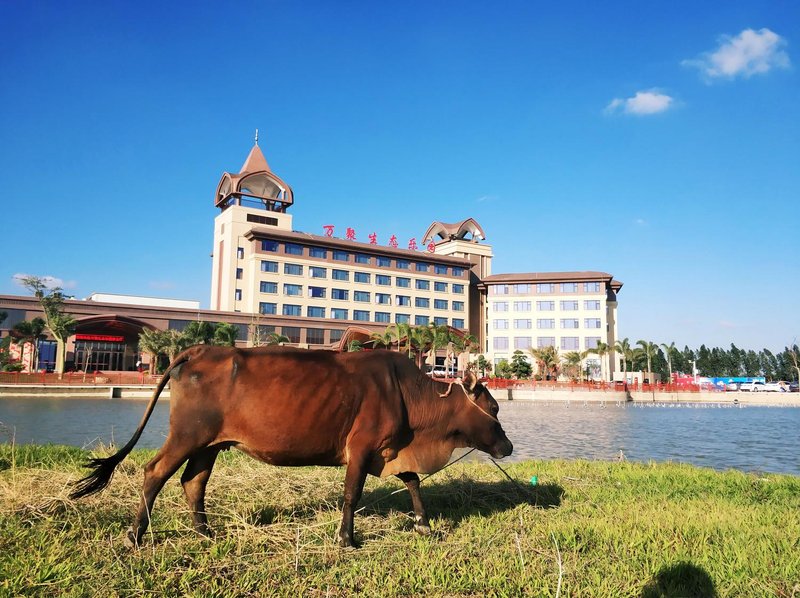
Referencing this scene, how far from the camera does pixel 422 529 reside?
6.11 m

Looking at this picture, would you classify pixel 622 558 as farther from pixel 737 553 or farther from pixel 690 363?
pixel 690 363

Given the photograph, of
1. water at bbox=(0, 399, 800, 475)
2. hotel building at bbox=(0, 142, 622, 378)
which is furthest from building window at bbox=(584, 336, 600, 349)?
water at bbox=(0, 399, 800, 475)

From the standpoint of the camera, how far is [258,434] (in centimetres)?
561

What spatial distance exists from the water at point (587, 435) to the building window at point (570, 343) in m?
50.1

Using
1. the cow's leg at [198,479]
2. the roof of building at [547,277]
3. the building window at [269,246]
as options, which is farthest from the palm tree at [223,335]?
the cow's leg at [198,479]

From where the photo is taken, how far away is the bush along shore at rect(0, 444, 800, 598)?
4.58 m

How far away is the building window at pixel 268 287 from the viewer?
73.2 metres

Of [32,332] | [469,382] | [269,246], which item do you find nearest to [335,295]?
[269,246]

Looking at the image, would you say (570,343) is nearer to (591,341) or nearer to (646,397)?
(591,341)

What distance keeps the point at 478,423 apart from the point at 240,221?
72.8 meters

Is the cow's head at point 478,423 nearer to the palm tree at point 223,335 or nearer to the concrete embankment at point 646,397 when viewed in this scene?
the palm tree at point 223,335

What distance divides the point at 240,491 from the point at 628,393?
6579cm

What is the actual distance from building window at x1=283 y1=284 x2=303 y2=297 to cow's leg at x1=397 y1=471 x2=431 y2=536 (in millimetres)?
69998

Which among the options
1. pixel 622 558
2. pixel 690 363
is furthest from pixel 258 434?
pixel 690 363
